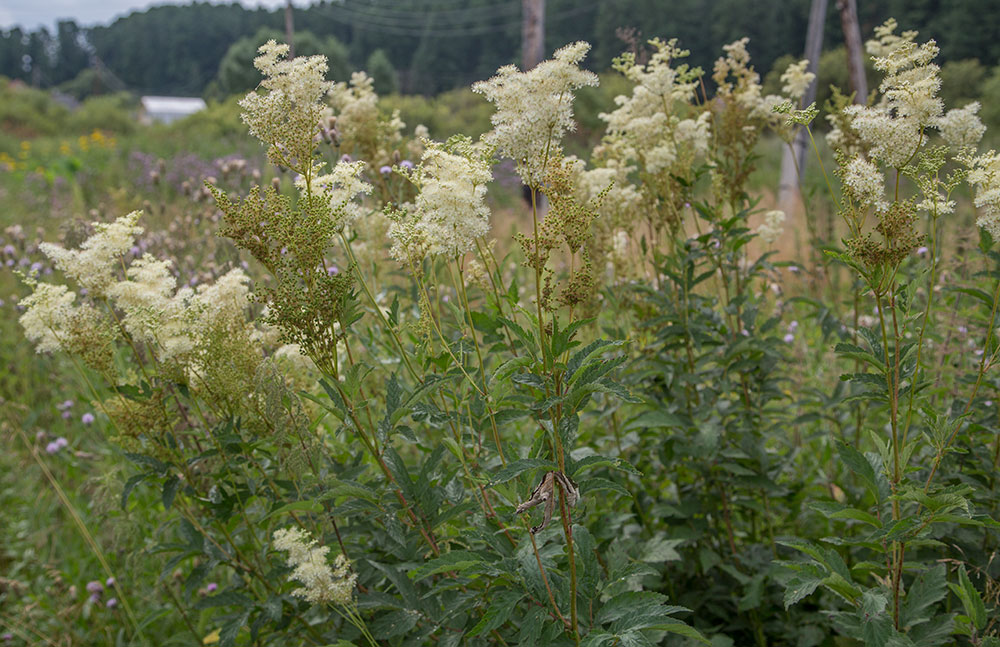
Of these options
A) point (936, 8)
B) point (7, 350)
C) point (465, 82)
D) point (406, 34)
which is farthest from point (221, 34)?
point (7, 350)

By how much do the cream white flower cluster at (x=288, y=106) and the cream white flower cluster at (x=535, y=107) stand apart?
0.41m

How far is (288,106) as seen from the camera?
5.27ft

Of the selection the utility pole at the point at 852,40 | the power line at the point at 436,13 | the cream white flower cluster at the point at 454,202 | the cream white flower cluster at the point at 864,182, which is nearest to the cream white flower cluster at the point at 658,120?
the cream white flower cluster at the point at 864,182

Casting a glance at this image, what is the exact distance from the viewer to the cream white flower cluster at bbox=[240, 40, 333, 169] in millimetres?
1586

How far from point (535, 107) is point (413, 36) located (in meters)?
58.8

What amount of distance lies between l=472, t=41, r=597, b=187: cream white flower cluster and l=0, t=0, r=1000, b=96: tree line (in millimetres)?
1468

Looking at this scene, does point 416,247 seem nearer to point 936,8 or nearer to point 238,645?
point 238,645

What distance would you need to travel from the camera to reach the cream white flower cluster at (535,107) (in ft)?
4.65

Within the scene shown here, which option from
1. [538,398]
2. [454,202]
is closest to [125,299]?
[454,202]

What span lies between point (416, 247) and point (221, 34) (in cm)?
7899

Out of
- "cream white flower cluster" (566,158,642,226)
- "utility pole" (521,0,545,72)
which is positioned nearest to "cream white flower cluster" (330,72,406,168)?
"cream white flower cluster" (566,158,642,226)

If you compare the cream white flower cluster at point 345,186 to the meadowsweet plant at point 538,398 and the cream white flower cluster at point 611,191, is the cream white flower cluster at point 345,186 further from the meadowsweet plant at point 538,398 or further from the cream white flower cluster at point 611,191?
the cream white flower cluster at point 611,191

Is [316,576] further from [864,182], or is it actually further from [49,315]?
[864,182]

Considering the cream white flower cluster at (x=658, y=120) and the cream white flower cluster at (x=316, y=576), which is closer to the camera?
the cream white flower cluster at (x=316, y=576)
